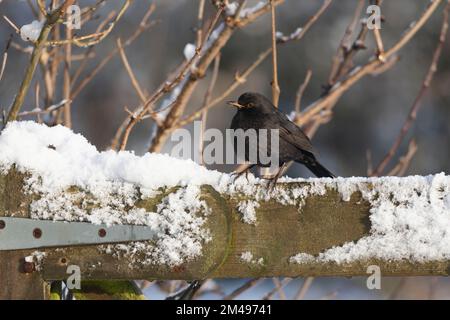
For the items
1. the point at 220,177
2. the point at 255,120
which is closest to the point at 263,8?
the point at 255,120

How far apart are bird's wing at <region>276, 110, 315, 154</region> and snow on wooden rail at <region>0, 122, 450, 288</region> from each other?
5.54 feet

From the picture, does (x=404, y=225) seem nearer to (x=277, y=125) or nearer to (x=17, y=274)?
(x=17, y=274)

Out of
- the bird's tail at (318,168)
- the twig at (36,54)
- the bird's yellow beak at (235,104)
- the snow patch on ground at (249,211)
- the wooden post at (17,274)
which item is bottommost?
the wooden post at (17,274)

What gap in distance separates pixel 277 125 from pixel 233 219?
6.27 ft

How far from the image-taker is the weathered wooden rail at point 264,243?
1.73 metres

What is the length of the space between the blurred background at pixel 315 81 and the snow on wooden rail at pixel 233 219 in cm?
Answer: 1157

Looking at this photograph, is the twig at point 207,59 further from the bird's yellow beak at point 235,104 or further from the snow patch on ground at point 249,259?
the snow patch on ground at point 249,259

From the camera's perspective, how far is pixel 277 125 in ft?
11.9

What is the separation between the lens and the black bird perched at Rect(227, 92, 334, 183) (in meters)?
3.52

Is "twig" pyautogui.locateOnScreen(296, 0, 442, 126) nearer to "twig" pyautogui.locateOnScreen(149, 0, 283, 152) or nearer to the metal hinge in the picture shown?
"twig" pyautogui.locateOnScreen(149, 0, 283, 152)

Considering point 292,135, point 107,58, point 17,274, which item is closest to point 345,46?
point 292,135

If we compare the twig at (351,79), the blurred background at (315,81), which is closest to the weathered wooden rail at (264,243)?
the twig at (351,79)

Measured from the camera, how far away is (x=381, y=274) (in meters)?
1.76
